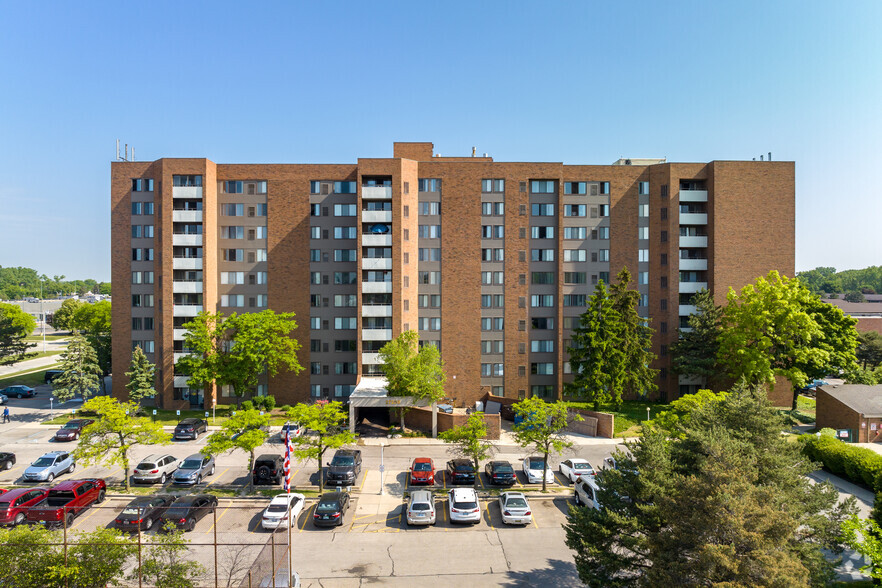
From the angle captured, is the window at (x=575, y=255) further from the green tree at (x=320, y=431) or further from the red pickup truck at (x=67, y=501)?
the red pickup truck at (x=67, y=501)

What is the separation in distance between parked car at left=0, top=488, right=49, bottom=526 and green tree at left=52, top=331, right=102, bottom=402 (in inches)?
1095

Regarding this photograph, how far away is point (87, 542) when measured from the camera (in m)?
16.5

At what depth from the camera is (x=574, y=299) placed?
52.9 m

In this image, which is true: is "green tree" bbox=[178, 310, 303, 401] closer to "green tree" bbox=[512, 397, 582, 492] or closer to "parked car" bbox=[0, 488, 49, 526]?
"parked car" bbox=[0, 488, 49, 526]

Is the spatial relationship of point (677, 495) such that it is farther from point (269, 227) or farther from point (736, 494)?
point (269, 227)

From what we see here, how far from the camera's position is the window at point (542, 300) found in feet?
172

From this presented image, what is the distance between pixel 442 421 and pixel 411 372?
5.73 meters

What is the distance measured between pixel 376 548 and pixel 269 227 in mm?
38748

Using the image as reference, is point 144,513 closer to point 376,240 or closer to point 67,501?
point 67,501

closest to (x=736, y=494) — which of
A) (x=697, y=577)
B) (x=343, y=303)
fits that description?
(x=697, y=577)

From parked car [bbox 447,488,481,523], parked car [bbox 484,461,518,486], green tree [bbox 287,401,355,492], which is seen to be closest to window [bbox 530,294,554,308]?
parked car [bbox 484,461,518,486]

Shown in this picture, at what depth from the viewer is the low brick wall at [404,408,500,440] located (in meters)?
41.9

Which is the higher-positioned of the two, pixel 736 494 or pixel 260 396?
pixel 736 494

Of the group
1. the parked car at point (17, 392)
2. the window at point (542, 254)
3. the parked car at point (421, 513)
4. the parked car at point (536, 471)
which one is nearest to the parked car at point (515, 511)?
the parked car at point (421, 513)
